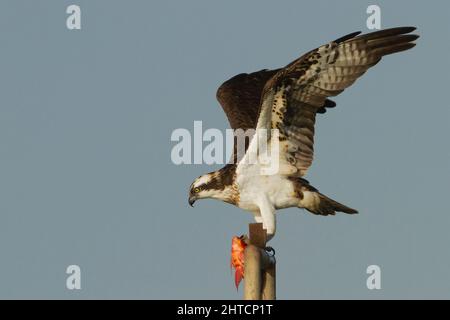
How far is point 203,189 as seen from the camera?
1298 cm

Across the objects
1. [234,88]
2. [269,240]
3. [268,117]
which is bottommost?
[269,240]

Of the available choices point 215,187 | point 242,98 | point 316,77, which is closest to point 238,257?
point 215,187

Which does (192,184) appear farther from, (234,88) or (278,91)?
(234,88)

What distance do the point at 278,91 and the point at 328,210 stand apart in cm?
167

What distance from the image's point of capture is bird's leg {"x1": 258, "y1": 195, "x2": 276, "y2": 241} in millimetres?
12266

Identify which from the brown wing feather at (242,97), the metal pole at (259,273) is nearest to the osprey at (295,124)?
the brown wing feather at (242,97)

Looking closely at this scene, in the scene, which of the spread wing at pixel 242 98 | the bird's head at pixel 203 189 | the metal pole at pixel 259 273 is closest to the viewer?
the metal pole at pixel 259 273

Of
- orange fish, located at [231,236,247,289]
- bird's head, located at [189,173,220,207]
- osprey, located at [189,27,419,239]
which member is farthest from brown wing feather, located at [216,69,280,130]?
orange fish, located at [231,236,247,289]

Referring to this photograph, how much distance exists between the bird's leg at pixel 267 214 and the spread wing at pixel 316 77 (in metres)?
0.68

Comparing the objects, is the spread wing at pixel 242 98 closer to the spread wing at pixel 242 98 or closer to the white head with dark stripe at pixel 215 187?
the spread wing at pixel 242 98

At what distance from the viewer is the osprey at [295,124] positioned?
12219 millimetres

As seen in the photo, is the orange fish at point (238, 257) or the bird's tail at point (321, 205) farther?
the bird's tail at point (321, 205)
